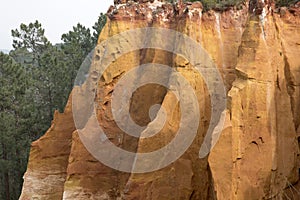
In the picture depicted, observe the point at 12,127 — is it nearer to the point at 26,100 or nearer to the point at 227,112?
the point at 26,100

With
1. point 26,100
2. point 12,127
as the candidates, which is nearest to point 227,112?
point 12,127

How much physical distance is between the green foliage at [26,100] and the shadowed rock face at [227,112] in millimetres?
12749

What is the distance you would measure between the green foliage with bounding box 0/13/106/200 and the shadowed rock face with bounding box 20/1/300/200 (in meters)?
12.7

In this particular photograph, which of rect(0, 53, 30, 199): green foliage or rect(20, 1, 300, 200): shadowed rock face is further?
rect(0, 53, 30, 199): green foliage

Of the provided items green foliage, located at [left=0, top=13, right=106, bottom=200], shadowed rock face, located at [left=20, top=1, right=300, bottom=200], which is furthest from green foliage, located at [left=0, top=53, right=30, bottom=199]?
shadowed rock face, located at [left=20, top=1, right=300, bottom=200]

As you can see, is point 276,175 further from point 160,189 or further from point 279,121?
point 160,189

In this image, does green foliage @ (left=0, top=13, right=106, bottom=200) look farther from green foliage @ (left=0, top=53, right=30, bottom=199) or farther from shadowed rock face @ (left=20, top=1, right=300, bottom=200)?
shadowed rock face @ (left=20, top=1, right=300, bottom=200)

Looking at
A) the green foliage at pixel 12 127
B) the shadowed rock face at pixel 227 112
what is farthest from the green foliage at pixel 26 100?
the shadowed rock face at pixel 227 112

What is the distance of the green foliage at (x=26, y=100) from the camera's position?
25.7 metres

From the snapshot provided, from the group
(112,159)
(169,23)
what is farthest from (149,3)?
(112,159)

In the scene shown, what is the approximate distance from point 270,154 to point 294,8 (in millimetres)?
3928

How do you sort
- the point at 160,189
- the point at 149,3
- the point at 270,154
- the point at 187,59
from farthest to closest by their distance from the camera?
the point at 149,3, the point at 187,59, the point at 160,189, the point at 270,154

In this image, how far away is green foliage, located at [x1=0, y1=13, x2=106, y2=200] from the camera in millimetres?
25672

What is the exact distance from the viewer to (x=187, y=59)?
11812 mm
